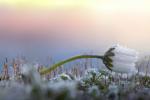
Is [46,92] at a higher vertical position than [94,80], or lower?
higher

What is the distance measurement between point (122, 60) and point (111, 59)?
232 millimetres

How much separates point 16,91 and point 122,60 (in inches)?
94.4

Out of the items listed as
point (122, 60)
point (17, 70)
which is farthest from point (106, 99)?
point (17, 70)

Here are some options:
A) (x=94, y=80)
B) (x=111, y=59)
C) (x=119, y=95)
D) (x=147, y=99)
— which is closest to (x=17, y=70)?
(x=94, y=80)

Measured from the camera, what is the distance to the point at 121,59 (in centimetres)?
489

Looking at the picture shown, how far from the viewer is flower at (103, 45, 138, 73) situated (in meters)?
4.85

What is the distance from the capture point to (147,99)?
2709mm

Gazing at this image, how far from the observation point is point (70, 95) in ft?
7.49

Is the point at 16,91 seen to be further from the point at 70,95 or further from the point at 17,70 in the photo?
the point at 17,70

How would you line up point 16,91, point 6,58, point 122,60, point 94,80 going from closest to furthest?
point 16,91
point 122,60
point 94,80
point 6,58

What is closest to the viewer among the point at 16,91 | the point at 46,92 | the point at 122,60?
the point at 46,92

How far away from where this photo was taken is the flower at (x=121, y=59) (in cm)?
485

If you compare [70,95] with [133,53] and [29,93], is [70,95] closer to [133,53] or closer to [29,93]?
[29,93]

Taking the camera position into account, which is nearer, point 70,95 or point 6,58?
point 70,95
